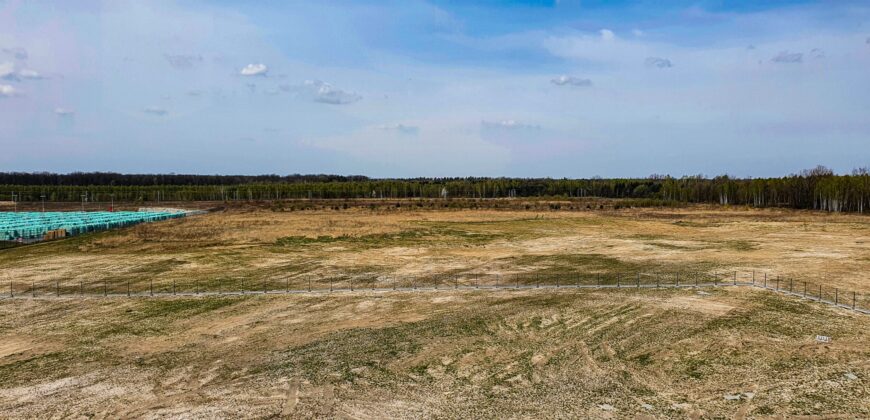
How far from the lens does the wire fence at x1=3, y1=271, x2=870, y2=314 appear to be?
28.6 m

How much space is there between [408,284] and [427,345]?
10.8m

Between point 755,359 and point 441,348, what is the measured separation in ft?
33.2

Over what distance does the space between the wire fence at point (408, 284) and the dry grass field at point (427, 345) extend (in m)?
0.35

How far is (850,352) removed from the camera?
735 inches

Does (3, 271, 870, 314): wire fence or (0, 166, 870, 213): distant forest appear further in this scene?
(0, 166, 870, 213): distant forest

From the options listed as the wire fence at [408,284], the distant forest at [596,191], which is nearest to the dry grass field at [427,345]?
the wire fence at [408,284]

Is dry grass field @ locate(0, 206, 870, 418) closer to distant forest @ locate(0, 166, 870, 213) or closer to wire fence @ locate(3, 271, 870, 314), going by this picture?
wire fence @ locate(3, 271, 870, 314)

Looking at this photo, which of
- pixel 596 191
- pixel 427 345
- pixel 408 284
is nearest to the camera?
pixel 427 345

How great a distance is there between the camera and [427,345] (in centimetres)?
2003

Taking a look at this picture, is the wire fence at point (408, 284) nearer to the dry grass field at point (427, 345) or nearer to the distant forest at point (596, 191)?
the dry grass field at point (427, 345)

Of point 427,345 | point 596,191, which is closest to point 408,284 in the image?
point 427,345

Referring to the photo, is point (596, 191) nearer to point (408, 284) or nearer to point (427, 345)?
point (408, 284)

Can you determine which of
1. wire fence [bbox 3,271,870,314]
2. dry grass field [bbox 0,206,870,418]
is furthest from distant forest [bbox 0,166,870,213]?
wire fence [bbox 3,271,870,314]

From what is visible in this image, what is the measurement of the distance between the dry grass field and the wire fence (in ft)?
1.15
